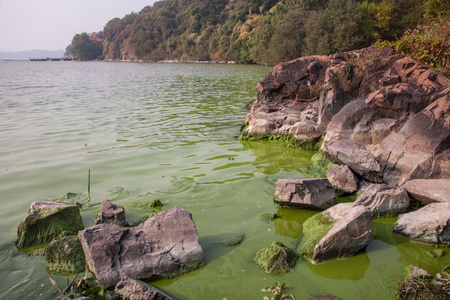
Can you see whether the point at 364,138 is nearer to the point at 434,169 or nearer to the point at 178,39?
the point at 434,169

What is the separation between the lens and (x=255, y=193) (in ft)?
22.4

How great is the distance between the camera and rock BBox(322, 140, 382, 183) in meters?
6.89

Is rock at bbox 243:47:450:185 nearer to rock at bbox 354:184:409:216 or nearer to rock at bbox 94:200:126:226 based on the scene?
rock at bbox 354:184:409:216

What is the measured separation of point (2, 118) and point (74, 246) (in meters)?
13.0

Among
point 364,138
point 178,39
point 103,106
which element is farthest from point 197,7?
point 364,138

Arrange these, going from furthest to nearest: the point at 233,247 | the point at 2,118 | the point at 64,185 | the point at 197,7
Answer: the point at 197,7, the point at 2,118, the point at 64,185, the point at 233,247

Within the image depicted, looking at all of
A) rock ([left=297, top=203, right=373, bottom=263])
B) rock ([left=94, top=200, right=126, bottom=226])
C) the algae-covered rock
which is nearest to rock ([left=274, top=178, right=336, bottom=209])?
rock ([left=297, top=203, right=373, bottom=263])

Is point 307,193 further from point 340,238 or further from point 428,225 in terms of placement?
point 428,225

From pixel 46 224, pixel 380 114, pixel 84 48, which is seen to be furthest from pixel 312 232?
pixel 84 48

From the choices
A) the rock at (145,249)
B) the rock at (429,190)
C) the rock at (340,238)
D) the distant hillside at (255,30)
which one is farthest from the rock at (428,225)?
the distant hillside at (255,30)

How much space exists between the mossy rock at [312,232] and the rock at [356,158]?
238 centimetres

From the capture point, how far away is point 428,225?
15.8 feet

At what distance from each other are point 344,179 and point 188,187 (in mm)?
3440

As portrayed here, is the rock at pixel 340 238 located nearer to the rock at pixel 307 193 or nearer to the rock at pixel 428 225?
the rock at pixel 428 225
